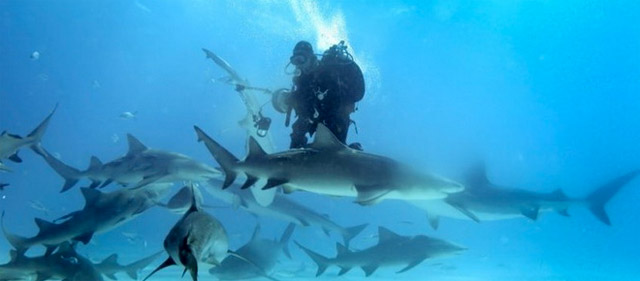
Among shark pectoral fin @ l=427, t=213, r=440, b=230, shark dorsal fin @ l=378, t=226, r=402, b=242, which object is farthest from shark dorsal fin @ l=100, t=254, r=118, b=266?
shark pectoral fin @ l=427, t=213, r=440, b=230

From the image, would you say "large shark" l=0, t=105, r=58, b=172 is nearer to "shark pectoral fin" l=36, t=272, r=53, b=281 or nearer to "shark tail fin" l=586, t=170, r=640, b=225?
"shark pectoral fin" l=36, t=272, r=53, b=281

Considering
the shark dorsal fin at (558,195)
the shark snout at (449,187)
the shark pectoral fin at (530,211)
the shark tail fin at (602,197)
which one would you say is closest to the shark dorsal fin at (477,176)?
the shark pectoral fin at (530,211)

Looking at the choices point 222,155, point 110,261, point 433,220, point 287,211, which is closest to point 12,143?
point 110,261

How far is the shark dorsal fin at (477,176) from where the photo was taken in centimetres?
1334

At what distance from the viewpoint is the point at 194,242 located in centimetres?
321

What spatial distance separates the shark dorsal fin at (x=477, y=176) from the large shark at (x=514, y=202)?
0.09ft

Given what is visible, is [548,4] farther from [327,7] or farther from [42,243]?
[42,243]

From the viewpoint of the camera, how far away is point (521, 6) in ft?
166

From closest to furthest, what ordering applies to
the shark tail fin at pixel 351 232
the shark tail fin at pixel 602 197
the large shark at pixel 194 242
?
the large shark at pixel 194 242 < the shark tail fin at pixel 351 232 < the shark tail fin at pixel 602 197

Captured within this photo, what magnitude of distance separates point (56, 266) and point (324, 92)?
449 cm

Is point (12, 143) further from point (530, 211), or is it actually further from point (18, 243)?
point (530, 211)

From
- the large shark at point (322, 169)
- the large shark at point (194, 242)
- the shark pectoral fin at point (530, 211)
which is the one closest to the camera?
the large shark at point (194, 242)

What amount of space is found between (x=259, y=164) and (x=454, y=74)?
65129 millimetres

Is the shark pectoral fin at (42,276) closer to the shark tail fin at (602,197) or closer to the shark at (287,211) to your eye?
the shark at (287,211)
